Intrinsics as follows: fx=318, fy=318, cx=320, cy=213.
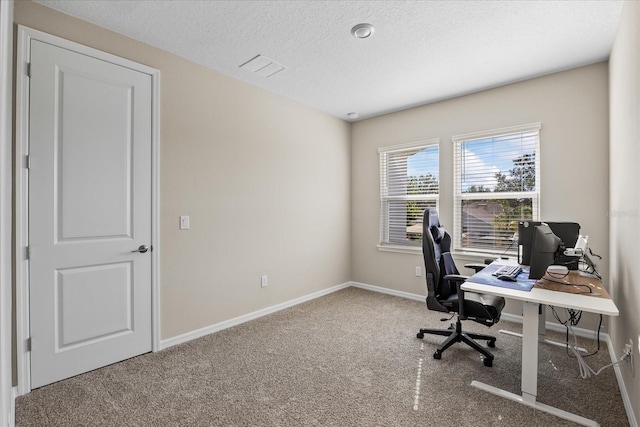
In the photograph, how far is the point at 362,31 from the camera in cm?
250

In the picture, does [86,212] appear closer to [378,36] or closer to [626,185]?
[378,36]

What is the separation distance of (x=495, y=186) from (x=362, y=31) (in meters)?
2.35

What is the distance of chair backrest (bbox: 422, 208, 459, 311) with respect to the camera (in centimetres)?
266

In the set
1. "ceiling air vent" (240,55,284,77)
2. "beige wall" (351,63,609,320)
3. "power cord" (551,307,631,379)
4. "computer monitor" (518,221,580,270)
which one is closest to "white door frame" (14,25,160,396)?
"ceiling air vent" (240,55,284,77)

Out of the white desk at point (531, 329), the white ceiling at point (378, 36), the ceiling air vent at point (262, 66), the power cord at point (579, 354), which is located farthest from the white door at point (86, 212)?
the power cord at point (579, 354)

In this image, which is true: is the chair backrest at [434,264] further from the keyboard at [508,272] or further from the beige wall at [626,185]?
the beige wall at [626,185]

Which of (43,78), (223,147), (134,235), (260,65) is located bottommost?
(134,235)

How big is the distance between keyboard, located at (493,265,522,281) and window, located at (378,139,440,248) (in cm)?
159

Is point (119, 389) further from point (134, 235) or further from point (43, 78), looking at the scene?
point (43, 78)

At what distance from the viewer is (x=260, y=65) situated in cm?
311

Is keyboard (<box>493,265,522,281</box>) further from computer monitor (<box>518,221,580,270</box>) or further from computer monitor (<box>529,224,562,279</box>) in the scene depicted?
computer monitor (<box>518,221,580,270</box>)

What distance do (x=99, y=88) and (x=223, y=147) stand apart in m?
1.14

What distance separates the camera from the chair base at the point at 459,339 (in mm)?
2544

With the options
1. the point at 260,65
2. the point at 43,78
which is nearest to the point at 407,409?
the point at 260,65
